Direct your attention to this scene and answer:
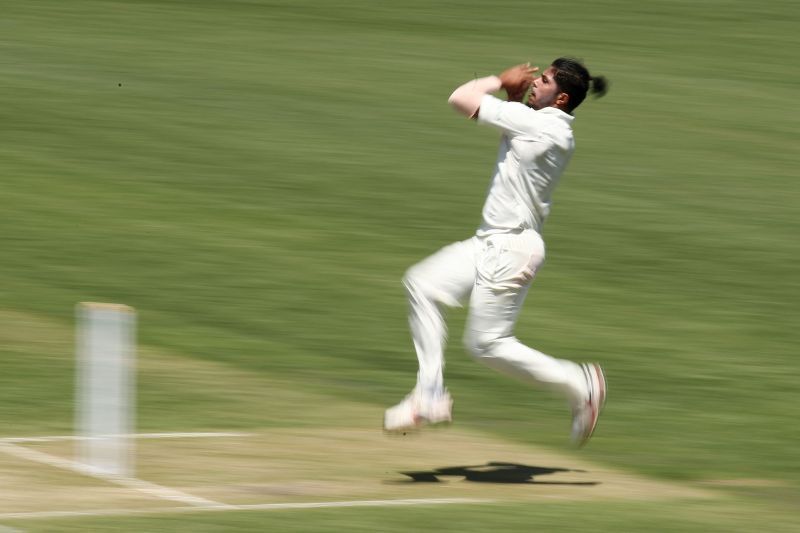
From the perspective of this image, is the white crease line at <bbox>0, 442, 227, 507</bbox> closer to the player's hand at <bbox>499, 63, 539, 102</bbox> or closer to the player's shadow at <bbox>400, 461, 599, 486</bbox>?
the player's shadow at <bbox>400, 461, 599, 486</bbox>

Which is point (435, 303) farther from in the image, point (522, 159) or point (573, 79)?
point (573, 79)

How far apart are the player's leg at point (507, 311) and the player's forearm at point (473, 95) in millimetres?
745

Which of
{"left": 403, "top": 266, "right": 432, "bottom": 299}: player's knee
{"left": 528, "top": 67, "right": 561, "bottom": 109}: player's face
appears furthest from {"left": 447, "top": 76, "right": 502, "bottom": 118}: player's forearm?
{"left": 403, "top": 266, "right": 432, "bottom": 299}: player's knee

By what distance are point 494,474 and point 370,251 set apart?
754 cm

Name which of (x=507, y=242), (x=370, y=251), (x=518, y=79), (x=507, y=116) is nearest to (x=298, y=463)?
(x=507, y=242)

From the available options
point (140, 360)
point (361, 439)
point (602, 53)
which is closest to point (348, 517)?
point (361, 439)

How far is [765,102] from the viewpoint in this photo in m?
26.2

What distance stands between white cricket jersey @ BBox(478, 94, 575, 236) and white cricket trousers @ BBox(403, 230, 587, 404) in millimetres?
113

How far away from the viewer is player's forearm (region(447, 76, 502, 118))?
980 centimetres

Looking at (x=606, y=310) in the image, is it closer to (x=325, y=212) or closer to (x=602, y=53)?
(x=325, y=212)

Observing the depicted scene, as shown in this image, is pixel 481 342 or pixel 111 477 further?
pixel 481 342

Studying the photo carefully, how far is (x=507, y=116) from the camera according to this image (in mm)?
9773

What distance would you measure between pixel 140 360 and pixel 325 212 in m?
6.06

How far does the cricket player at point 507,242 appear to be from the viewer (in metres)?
9.81
